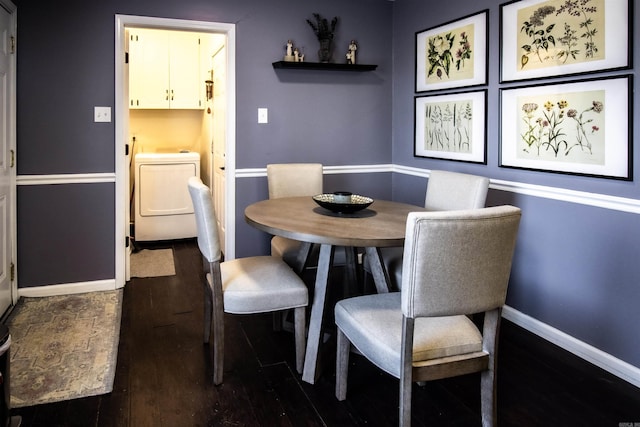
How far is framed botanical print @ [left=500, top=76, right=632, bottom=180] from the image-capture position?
2.27 metres

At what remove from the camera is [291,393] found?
6.98ft

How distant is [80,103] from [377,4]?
95.4 inches

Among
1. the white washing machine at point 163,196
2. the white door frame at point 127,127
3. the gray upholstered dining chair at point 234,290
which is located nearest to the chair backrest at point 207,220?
the gray upholstered dining chair at point 234,290

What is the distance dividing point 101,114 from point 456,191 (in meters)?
2.38

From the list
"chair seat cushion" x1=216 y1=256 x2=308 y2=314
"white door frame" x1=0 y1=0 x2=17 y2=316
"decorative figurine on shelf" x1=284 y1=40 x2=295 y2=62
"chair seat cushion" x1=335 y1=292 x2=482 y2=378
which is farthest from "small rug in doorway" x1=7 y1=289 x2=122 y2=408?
"decorative figurine on shelf" x1=284 y1=40 x2=295 y2=62

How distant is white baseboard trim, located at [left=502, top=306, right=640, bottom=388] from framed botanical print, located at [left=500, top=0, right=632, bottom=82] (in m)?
1.37

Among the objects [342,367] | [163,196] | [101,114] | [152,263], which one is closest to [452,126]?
[342,367]

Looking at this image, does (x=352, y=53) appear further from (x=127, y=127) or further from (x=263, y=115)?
(x=127, y=127)

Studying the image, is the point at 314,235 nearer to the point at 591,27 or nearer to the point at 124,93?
the point at 591,27

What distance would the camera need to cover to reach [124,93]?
340 cm

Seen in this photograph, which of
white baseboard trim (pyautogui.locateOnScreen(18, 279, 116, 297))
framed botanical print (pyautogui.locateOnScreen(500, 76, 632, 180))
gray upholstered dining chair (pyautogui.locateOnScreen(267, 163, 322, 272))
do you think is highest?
framed botanical print (pyautogui.locateOnScreen(500, 76, 632, 180))

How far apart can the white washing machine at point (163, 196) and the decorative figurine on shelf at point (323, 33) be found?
1822 millimetres

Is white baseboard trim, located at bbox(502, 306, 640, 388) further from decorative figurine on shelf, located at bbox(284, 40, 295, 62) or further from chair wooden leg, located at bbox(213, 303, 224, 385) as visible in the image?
decorative figurine on shelf, located at bbox(284, 40, 295, 62)

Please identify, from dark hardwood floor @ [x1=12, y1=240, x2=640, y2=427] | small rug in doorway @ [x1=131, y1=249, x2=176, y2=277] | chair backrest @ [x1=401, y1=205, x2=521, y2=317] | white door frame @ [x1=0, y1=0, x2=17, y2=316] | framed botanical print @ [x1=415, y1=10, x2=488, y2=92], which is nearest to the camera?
chair backrest @ [x1=401, y1=205, x2=521, y2=317]
